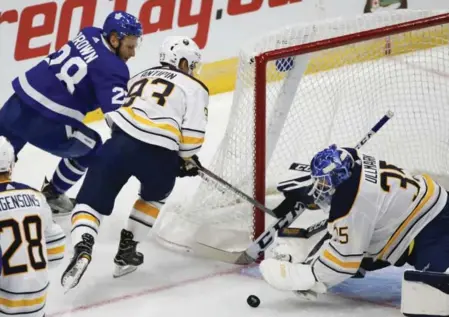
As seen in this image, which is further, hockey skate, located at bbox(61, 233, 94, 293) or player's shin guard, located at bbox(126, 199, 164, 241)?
player's shin guard, located at bbox(126, 199, 164, 241)

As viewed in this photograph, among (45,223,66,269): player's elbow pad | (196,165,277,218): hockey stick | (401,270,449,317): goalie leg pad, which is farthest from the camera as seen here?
(196,165,277,218): hockey stick

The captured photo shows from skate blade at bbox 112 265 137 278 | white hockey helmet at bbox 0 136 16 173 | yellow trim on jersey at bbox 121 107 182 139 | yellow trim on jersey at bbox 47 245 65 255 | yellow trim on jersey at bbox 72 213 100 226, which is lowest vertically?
skate blade at bbox 112 265 137 278

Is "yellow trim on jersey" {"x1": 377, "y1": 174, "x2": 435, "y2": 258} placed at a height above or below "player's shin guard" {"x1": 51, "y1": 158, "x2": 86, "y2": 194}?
above

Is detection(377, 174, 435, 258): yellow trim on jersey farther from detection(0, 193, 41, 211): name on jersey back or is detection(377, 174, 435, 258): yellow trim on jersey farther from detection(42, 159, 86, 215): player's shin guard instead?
detection(42, 159, 86, 215): player's shin guard

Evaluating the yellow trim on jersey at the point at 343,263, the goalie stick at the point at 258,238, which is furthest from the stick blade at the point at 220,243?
the yellow trim on jersey at the point at 343,263

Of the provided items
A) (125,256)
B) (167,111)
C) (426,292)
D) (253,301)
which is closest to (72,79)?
(167,111)

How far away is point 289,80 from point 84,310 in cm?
125

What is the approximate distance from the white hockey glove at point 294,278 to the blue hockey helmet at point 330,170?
0.93 ft

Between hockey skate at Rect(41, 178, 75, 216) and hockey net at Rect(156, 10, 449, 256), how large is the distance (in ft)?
1.55

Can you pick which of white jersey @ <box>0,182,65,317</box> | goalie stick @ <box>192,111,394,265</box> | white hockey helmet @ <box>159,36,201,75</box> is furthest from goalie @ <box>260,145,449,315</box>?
white jersey @ <box>0,182,65,317</box>

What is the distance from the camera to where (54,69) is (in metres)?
4.22

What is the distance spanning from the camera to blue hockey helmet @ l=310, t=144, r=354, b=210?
3332 mm

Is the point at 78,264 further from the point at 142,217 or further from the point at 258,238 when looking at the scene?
the point at 258,238

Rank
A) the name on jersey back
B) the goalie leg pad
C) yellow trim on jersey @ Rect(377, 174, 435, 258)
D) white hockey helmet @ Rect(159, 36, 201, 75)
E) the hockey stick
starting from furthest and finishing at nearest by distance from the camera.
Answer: the hockey stick → white hockey helmet @ Rect(159, 36, 201, 75) → yellow trim on jersey @ Rect(377, 174, 435, 258) → the goalie leg pad → the name on jersey back
